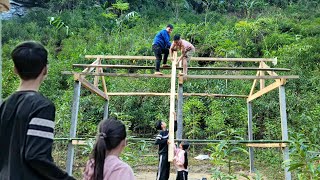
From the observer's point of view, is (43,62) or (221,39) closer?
(43,62)

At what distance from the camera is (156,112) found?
45.4ft

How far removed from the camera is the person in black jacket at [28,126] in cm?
169

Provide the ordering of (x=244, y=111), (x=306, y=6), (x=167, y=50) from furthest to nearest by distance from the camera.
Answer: (x=306, y=6), (x=244, y=111), (x=167, y=50)

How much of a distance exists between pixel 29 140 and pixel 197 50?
53.3 ft

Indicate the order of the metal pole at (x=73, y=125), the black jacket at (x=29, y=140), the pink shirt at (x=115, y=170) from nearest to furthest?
the black jacket at (x=29, y=140) < the pink shirt at (x=115, y=170) < the metal pole at (x=73, y=125)

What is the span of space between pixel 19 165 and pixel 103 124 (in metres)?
0.66

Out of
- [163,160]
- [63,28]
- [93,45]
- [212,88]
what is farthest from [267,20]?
[163,160]

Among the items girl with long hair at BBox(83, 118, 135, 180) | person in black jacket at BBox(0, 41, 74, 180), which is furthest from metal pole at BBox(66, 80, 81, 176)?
person in black jacket at BBox(0, 41, 74, 180)

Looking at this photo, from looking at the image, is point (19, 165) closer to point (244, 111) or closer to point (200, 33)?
point (244, 111)

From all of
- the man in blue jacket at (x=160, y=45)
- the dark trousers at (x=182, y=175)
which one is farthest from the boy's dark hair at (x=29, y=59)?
the man in blue jacket at (x=160, y=45)

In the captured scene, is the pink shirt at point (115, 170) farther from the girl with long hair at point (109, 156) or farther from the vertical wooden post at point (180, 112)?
the vertical wooden post at point (180, 112)

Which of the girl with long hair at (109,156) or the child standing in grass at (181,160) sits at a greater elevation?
the girl with long hair at (109,156)

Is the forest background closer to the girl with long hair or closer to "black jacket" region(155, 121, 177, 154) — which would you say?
"black jacket" region(155, 121, 177, 154)

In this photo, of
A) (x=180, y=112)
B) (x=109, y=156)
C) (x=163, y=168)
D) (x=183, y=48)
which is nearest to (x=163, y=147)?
(x=163, y=168)
